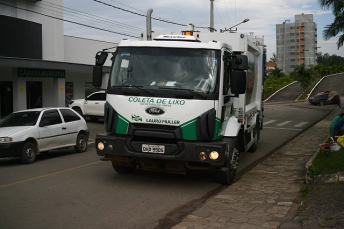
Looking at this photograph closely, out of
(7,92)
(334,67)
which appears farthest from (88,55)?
(334,67)

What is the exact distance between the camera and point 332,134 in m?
11.3

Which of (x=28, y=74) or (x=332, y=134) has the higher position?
(x=28, y=74)

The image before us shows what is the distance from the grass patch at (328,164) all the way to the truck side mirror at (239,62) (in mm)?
2613

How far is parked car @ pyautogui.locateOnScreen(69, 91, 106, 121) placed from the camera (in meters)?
24.0

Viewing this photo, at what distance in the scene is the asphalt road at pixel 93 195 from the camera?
6.28m

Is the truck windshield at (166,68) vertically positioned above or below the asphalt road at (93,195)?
above

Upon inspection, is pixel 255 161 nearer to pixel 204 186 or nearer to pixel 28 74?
pixel 204 186

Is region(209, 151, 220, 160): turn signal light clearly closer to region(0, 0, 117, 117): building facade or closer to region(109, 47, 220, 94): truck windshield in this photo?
region(109, 47, 220, 94): truck windshield

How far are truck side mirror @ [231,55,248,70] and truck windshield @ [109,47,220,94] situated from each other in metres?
0.50

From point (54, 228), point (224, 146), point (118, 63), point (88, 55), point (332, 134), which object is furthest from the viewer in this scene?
point (88, 55)

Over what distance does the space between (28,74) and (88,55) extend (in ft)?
21.4

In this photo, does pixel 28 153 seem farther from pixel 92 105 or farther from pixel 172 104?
pixel 92 105

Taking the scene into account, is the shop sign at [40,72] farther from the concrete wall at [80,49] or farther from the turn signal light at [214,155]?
the turn signal light at [214,155]

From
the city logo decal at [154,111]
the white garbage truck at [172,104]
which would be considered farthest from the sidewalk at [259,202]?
the city logo decal at [154,111]
